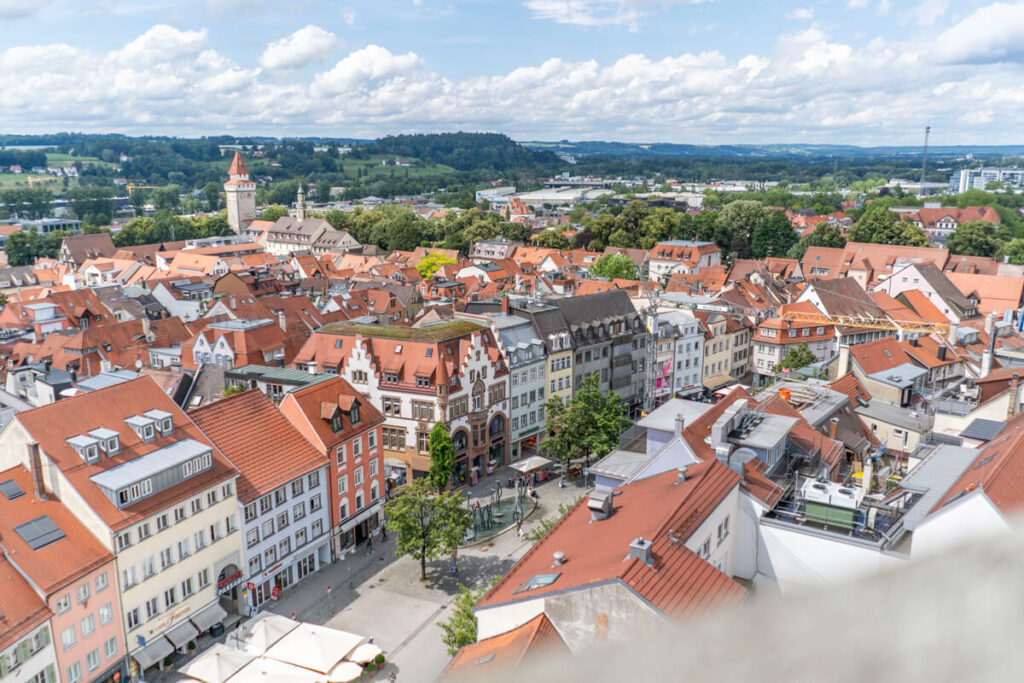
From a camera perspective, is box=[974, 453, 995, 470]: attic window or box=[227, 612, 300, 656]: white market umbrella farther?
box=[227, 612, 300, 656]: white market umbrella

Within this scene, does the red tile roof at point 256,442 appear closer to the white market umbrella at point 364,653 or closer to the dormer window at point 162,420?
the dormer window at point 162,420

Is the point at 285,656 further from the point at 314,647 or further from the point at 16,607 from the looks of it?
the point at 16,607

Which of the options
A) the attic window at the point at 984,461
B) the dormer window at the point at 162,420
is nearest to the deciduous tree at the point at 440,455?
the dormer window at the point at 162,420

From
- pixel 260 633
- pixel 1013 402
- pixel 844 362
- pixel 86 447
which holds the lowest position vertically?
pixel 260 633

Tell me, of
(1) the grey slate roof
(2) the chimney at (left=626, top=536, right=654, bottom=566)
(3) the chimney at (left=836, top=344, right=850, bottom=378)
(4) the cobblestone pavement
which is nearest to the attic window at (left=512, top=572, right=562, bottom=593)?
(2) the chimney at (left=626, top=536, right=654, bottom=566)

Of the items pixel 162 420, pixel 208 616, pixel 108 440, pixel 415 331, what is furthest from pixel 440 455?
pixel 108 440

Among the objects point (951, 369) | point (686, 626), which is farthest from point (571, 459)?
point (686, 626)

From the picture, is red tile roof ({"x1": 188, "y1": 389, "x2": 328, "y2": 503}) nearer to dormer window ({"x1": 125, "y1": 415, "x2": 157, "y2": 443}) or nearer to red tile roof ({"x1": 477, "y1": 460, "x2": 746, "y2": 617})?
dormer window ({"x1": 125, "y1": 415, "x2": 157, "y2": 443})
